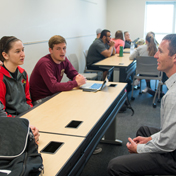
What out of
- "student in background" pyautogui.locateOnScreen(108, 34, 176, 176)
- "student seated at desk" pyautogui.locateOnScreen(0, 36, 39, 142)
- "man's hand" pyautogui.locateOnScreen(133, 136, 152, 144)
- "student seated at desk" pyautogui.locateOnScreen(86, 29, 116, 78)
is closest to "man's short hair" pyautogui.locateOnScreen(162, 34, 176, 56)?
"student in background" pyautogui.locateOnScreen(108, 34, 176, 176)

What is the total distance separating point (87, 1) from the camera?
593cm

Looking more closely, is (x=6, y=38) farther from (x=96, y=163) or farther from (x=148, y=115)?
(x=148, y=115)

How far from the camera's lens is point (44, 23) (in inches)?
156

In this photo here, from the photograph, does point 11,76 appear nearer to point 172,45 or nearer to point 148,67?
point 172,45

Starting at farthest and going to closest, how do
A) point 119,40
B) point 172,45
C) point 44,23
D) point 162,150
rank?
1. point 119,40
2. point 44,23
3. point 172,45
4. point 162,150

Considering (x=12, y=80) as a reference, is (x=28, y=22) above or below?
above

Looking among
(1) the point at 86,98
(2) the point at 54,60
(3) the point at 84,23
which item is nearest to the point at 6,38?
(2) the point at 54,60

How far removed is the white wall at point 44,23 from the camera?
315 cm

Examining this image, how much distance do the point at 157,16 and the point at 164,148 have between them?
7748mm

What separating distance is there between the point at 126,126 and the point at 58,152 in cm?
217

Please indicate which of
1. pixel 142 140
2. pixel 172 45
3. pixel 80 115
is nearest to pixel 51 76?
pixel 80 115

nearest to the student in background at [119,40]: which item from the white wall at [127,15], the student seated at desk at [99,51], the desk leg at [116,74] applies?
the student seated at desk at [99,51]

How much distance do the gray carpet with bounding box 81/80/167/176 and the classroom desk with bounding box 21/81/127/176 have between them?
24.2 inches

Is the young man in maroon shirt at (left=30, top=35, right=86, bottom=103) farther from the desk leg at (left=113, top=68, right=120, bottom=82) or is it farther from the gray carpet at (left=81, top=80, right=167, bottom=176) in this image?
the desk leg at (left=113, top=68, right=120, bottom=82)
